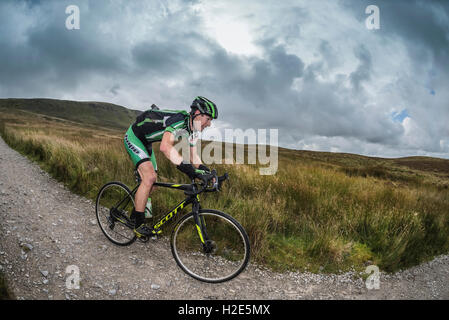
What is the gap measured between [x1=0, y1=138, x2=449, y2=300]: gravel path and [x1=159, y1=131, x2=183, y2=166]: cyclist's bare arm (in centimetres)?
187

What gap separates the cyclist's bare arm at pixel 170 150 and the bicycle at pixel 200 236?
462mm

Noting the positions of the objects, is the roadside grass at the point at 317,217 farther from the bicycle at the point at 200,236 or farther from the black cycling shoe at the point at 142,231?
the black cycling shoe at the point at 142,231

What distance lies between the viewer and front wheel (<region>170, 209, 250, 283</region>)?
12.1 feet

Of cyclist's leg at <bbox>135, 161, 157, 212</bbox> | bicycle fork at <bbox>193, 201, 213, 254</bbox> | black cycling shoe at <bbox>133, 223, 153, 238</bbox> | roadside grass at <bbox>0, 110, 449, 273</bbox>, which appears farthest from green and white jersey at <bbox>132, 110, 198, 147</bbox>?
roadside grass at <bbox>0, 110, 449, 273</bbox>

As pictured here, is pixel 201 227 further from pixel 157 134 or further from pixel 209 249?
pixel 157 134

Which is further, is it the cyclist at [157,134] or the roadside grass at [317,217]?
the roadside grass at [317,217]

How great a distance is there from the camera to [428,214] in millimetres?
6059

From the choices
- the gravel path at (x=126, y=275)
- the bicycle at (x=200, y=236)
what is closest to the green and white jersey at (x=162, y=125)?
the bicycle at (x=200, y=236)

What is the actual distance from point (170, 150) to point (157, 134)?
2.75 ft

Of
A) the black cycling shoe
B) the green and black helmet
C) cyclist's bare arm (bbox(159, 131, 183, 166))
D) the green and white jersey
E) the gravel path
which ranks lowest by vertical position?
the gravel path

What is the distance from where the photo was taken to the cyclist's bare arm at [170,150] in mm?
3420

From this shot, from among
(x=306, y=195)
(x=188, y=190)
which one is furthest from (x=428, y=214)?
(x=188, y=190)

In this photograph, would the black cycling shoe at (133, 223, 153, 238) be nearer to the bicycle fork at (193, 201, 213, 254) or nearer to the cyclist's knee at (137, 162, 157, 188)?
the cyclist's knee at (137, 162, 157, 188)
